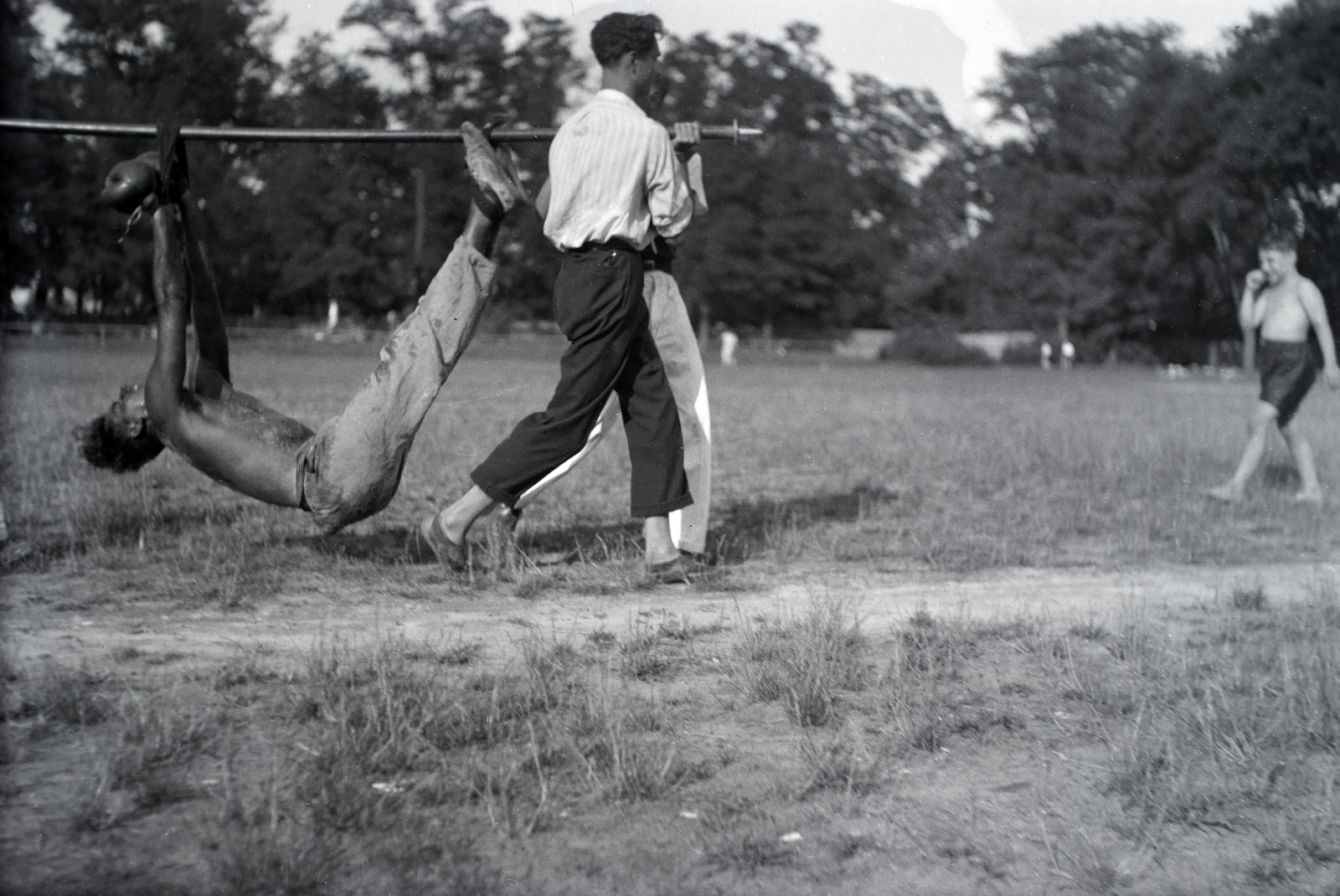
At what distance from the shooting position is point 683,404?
18.4 feet

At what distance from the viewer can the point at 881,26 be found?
20.3 ft

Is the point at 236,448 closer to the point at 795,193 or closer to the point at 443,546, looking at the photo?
the point at 443,546

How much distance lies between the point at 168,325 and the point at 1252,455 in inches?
309

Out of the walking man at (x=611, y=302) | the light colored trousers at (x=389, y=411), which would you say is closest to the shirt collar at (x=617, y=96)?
the walking man at (x=611, y=302)

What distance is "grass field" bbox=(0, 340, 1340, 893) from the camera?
8.72 ft

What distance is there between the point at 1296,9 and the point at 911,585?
33.1 metres

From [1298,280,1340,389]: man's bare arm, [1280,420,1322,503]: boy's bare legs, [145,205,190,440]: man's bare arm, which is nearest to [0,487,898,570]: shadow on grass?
[145,205,190,440]: man's bare arm

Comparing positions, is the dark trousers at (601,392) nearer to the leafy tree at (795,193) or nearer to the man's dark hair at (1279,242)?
the man's dark hair at (1279,242)

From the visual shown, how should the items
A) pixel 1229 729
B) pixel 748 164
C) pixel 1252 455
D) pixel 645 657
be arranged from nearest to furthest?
pixel 1229 729, pixel 645 657, pixel 1252 455, pixel 748 164

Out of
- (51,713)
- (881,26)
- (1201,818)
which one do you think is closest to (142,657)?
(51,713)

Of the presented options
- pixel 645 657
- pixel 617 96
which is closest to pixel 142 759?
pixel 645 657

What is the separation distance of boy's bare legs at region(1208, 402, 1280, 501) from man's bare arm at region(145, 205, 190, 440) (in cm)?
753

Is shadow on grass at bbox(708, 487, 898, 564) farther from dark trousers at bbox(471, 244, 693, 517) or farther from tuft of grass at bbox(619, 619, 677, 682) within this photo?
tuft of grass at bbox(619, 619, 677, 682)

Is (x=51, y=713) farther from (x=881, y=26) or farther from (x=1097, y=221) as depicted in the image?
(x=1097, y=221)
